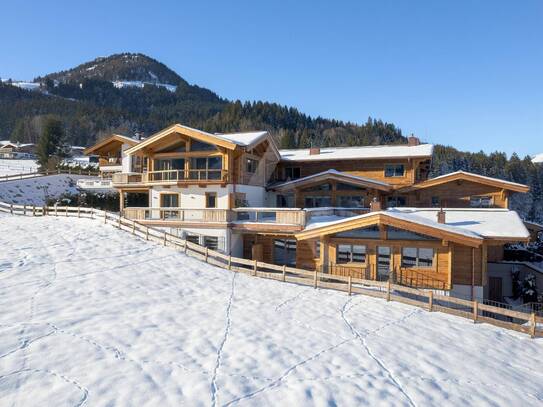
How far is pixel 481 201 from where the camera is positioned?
24.9 meters

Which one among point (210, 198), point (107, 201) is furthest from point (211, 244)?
point (107, 201)

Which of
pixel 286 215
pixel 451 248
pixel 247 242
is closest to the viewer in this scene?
pixel 451 248

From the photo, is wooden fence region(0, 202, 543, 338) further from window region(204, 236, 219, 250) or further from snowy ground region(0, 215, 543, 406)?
window region(204, 236, 219, 250)

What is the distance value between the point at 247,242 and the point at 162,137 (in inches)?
362

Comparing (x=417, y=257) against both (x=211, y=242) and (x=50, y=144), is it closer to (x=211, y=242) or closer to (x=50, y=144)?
(x=211, y=242)

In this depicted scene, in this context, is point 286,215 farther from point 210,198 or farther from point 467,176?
point 467,176

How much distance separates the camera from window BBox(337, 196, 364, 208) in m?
25.3

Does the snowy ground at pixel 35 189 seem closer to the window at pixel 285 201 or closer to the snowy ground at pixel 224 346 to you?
the snowy ground at pixel 224 346

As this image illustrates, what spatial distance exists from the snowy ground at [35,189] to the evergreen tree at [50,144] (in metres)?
9.81

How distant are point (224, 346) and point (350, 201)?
1813 cm

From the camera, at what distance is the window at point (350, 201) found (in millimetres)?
25312

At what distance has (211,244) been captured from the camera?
2131 cm

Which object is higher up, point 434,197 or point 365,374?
point 434,197

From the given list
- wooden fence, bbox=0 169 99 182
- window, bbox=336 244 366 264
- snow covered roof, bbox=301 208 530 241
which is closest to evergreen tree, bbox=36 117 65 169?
wooden fence, bbox=0 169 99 182
